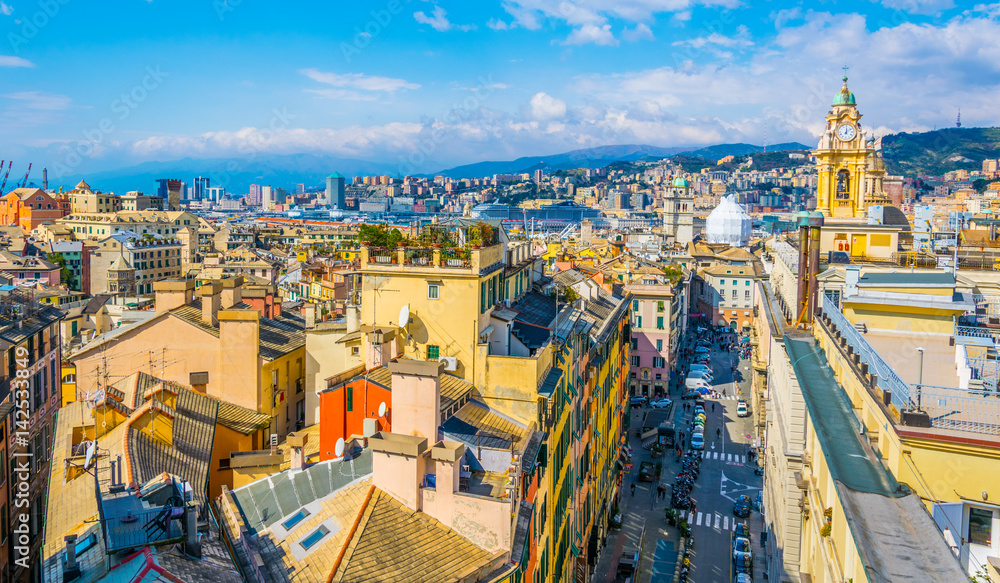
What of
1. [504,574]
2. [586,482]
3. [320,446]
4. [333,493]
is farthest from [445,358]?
[586,482]

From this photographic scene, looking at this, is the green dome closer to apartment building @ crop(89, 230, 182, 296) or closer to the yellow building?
the yellow building

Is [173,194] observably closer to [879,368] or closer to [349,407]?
[349,407]

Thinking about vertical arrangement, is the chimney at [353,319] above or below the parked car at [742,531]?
above

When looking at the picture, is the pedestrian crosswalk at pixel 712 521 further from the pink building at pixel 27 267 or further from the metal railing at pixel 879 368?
the pink building at pixel 27 267

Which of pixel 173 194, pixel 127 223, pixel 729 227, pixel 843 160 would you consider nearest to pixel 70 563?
pixel 843 160

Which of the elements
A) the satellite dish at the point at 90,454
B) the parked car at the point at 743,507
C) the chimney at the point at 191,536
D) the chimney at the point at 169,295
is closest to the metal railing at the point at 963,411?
the chimney at the point at 191,536

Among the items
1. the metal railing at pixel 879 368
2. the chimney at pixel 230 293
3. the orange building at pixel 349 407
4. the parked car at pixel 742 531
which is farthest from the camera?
the parked car at pixel 742 531
